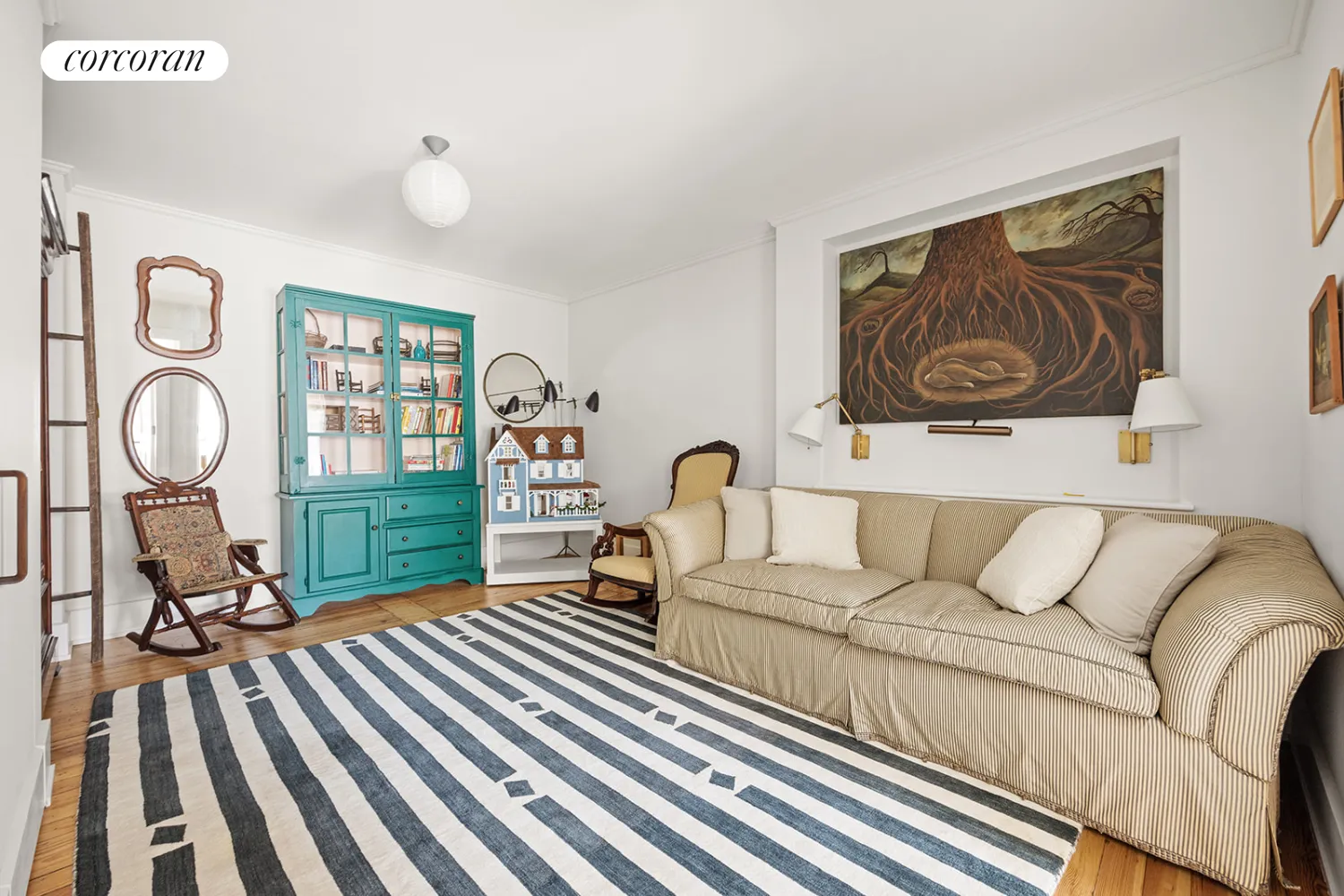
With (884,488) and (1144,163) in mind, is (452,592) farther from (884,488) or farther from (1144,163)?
(1144,163)

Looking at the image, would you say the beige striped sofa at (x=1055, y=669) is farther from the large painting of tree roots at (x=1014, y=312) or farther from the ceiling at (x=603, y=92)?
the ceiling at (x=603, y=92)

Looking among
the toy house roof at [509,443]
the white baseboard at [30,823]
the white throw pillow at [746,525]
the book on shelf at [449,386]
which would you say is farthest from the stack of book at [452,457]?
the white baseboard at [30,823]

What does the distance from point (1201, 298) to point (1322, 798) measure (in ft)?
5.98

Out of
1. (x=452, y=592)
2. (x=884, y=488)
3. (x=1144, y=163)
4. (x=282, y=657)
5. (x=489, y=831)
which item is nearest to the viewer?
(x=489, y=831)

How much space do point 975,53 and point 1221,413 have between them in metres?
1.76

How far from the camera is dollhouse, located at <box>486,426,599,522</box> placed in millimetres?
4492

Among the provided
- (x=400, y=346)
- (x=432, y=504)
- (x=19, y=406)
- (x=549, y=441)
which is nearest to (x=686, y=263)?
(x=549, y=441)

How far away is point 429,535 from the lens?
441 centimetres

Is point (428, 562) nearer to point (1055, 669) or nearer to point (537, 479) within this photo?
point (537, 479)

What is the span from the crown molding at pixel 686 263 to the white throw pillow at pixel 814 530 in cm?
205

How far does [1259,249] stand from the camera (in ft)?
7.38

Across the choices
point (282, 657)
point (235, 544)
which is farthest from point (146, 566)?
point (282, 657)

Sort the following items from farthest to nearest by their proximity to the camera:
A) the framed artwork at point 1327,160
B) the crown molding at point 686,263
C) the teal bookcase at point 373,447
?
the crown molding at point 686,263 < the teal bookcase at point 373,447 < the framed artwork at point 1327,160

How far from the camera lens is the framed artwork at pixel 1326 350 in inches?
61.2
